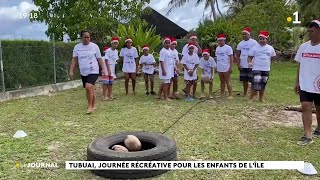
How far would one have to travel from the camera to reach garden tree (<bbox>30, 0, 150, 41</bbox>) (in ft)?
49.3

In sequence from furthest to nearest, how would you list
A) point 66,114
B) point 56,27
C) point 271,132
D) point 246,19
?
1. point 246,19
2. point 56,27
3. point 66,114
4. point 271,132

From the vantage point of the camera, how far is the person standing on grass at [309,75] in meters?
5.14

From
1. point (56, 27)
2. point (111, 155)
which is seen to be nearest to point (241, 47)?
point (111, 155)

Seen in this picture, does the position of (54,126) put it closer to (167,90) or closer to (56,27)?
(167,90)

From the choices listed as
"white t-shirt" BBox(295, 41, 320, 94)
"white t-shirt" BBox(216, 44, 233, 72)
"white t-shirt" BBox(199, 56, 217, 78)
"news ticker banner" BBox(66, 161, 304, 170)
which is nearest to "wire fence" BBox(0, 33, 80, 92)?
"white t-shirt" BBox(199, 56, 217, 78)

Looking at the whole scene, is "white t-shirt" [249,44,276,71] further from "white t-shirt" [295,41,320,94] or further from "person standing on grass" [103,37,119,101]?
"person standing on grass" [103,37,119,101]

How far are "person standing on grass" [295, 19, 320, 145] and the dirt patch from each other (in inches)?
51.2

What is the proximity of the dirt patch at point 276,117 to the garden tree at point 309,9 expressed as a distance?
70.1ft

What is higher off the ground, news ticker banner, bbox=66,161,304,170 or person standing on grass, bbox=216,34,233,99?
person standing on grass, bbox=216,34,233,99

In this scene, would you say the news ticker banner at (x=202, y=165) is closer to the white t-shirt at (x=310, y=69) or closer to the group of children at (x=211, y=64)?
the white t-shirt at (x=310, y=69)

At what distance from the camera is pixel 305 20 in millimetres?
28438

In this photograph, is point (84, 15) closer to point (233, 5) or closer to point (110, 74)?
point (110, 74)

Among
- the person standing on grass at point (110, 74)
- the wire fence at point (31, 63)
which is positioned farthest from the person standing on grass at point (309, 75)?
the wire fence at point (31, 63)

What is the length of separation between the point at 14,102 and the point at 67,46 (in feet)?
12.3
